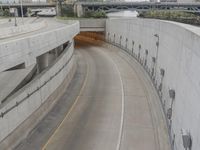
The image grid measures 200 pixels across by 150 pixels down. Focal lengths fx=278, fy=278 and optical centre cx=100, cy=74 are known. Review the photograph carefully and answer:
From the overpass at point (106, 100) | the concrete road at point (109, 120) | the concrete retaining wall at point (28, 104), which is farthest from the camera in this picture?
the concrete road at point (109, 120)

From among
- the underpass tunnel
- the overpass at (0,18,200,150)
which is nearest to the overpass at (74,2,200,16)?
the underpass tunnel

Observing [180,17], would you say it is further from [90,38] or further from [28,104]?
[90,38]

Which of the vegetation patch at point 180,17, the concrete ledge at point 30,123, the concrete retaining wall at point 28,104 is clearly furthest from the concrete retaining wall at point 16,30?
the vegetation patch at point 180,17

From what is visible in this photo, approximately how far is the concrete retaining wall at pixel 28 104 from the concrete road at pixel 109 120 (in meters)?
0.88

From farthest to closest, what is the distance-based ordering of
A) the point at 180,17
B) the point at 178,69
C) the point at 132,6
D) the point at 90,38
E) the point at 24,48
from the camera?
the point at 132,6, the point at 90,38, the point at 180,17, the point at 24,48, the point at 178,69

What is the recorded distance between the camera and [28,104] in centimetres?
1961

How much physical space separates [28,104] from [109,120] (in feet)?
20.3

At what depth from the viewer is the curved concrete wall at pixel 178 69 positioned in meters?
12.1

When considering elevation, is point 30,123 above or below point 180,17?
below

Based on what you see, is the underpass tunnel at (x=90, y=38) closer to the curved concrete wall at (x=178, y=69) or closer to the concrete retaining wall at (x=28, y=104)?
the curved concrete wall at (x=178, y=69)

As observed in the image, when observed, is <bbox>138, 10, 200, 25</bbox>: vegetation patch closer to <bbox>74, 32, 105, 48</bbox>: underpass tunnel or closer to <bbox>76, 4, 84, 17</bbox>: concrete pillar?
<bbox>74, 32, 105, 48</bbox>: underpass tunnel

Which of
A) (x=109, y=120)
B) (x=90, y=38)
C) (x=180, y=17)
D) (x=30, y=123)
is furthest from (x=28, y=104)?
(x=90, y=38)

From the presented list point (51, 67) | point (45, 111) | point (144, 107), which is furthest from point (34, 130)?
point (144, 107)

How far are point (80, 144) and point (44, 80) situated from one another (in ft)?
23.6
